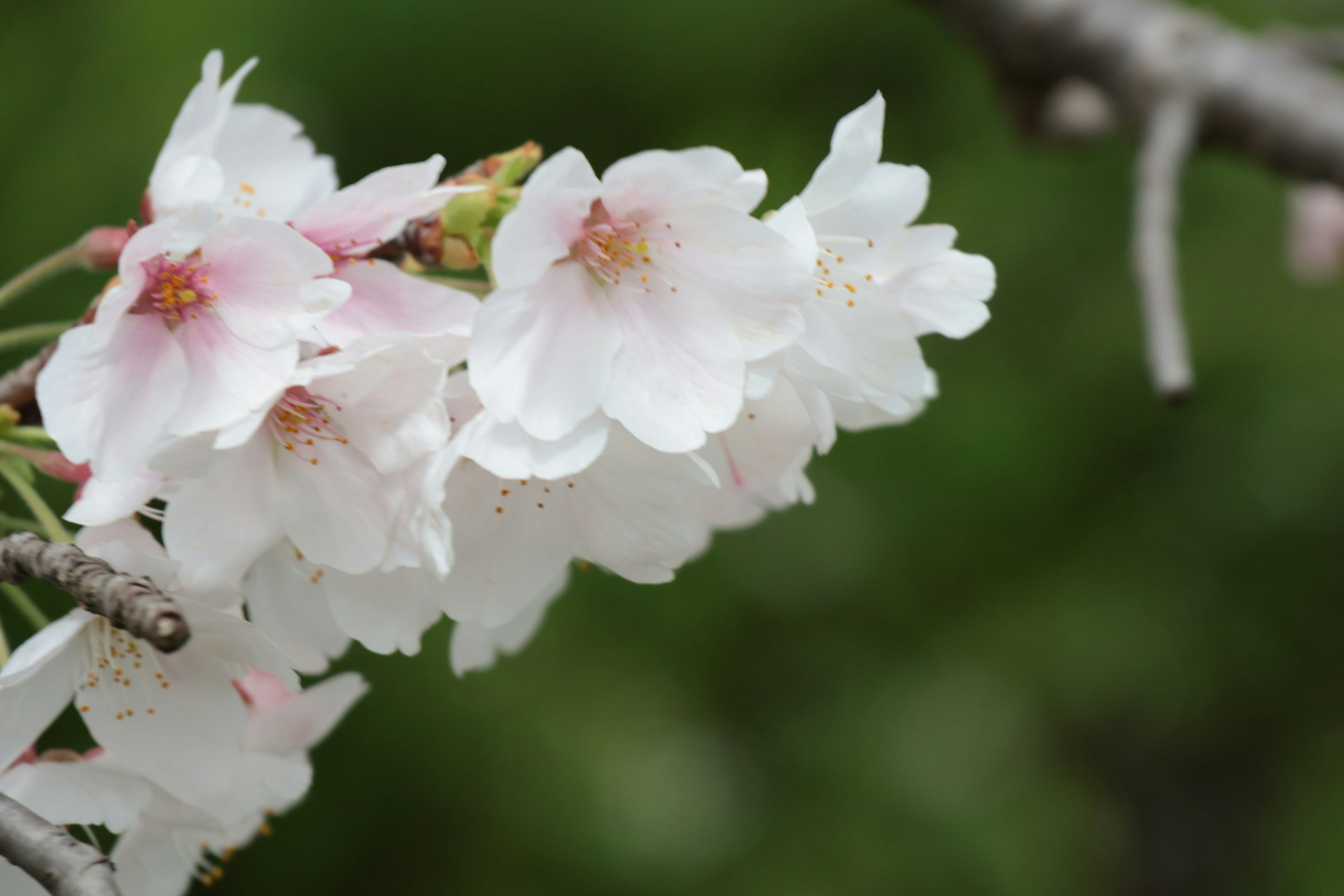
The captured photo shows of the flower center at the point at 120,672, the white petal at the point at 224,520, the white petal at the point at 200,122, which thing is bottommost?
the flower center at the point at 120,672

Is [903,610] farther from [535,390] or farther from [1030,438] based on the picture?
[535,390]

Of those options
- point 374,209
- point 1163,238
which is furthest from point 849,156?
point 1163,238

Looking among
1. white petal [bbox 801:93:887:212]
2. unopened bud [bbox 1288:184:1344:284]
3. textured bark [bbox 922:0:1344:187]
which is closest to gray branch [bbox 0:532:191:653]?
white petal [bbox 801:93:887:212]

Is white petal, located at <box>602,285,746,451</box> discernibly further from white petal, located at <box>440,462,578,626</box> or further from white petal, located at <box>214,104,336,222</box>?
white petal, located at <box>214,104,336,222</box>

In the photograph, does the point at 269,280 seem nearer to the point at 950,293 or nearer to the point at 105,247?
the point at 105,247

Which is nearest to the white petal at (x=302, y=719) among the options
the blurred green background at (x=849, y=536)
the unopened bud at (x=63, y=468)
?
the unopened bud at (x=63, y=468)

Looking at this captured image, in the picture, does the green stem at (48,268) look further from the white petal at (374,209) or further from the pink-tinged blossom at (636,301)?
the pink-tinged blossom at (636,301)
